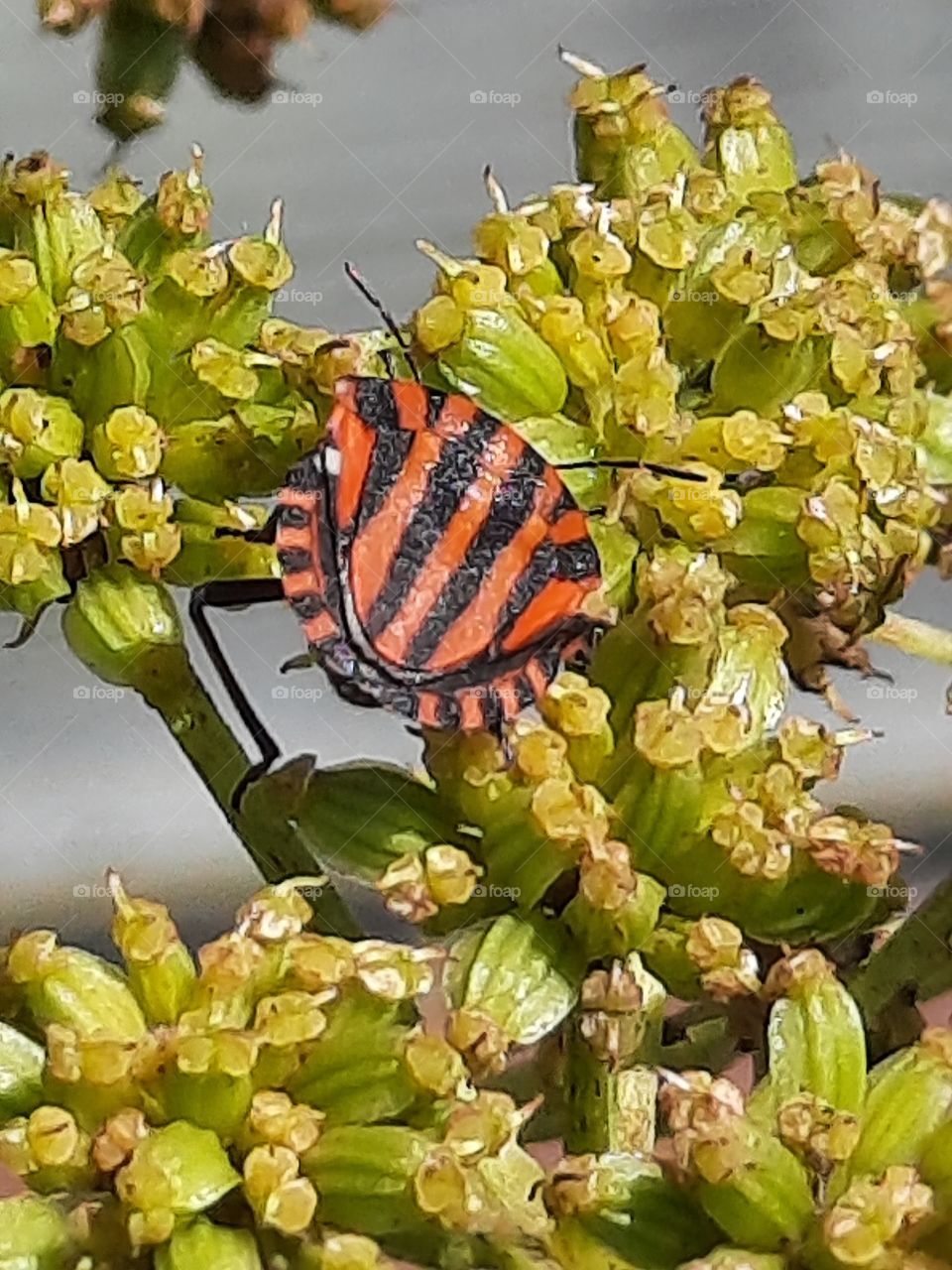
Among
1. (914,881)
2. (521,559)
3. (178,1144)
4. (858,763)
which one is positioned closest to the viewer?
(178,1144)

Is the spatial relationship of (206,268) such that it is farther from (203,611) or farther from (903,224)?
(903,224)

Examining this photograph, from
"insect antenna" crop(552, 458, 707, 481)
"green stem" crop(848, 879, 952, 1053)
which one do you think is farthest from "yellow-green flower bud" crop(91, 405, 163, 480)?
"green stem" crop(848, 879, 952, 1053)

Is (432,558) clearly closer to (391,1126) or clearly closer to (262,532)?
(262,532)

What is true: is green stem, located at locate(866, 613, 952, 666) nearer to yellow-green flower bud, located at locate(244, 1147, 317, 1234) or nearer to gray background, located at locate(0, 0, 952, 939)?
yellow-green flower bud, located at locate(244, 1147, 317, 1234)

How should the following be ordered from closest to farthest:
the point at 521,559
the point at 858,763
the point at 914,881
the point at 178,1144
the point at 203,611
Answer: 1. the point at 178,1144
2. the point at 521,559
3. the point at 203,611
4. the point at 914,881
5. the point at 858,763

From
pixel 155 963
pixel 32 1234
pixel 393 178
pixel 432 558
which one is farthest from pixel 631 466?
pixel 393 178

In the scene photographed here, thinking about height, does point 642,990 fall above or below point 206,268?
below

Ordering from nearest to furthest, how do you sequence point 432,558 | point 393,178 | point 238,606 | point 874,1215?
point 874,1215, point 432,558, point 238,606, point 393,178

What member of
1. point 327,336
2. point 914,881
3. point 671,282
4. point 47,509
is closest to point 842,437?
point 671,282
